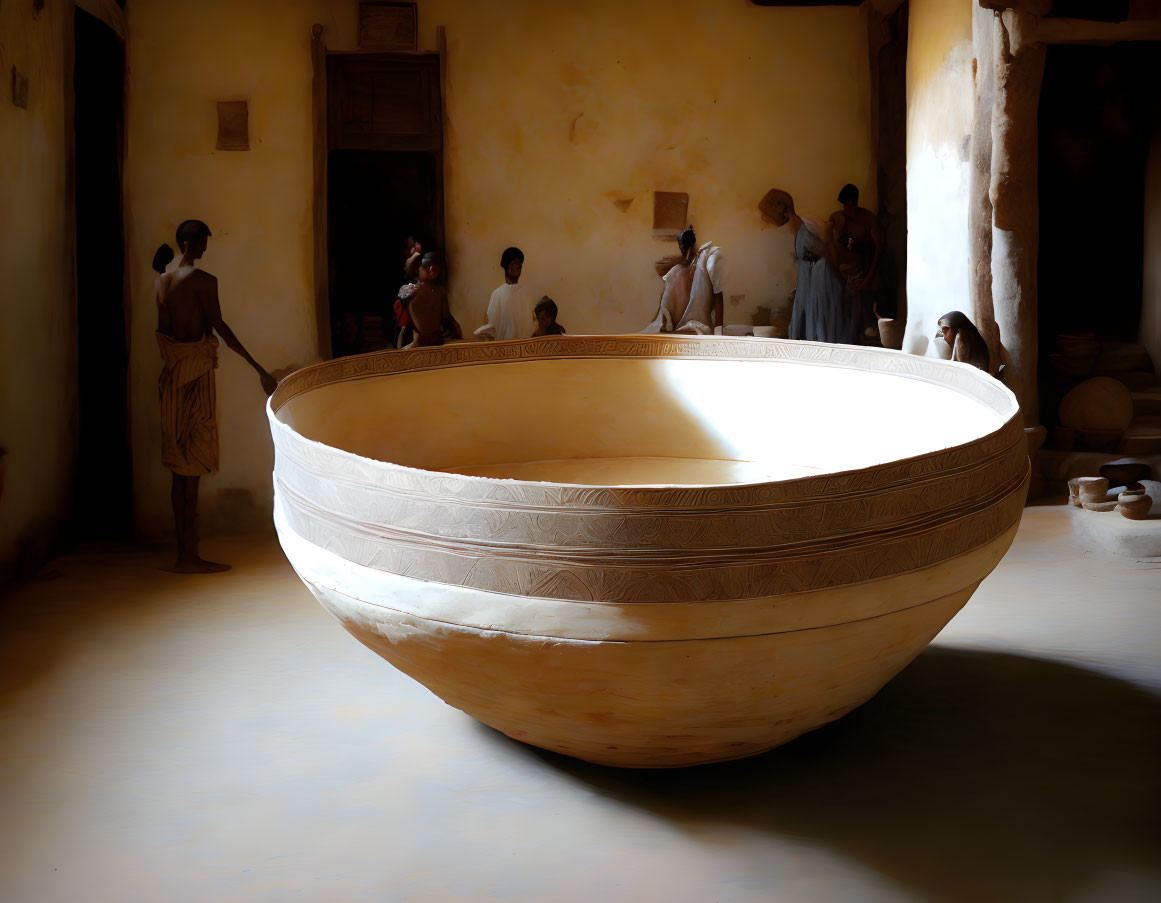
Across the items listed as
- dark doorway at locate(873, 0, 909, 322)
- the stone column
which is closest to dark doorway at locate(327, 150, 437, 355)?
dark doorway at locate(873, 0, 909, 322)

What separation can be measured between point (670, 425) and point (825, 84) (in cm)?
386

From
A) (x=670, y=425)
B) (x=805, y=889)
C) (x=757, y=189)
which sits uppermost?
(x=757, y=189)

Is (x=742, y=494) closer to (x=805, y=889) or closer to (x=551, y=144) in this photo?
(x=805, y=889)

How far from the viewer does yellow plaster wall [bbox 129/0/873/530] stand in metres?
7.31

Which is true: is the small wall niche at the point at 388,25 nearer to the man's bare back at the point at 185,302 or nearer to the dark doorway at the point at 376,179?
the dark doorway at the point at 376,179

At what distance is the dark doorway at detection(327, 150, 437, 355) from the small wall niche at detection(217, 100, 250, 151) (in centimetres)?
239

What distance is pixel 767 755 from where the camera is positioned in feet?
11.7

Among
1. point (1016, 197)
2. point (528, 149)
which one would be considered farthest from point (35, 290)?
point (1016, 197)

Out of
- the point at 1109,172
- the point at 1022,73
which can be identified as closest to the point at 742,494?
the point at 1022,73

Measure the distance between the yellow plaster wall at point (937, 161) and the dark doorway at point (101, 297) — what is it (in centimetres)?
489

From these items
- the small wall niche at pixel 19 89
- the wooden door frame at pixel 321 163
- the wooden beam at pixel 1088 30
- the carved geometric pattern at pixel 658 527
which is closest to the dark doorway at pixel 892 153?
the wooden beam at pixel 1088 30

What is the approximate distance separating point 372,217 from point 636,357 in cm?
580

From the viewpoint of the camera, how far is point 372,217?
33.9 ft

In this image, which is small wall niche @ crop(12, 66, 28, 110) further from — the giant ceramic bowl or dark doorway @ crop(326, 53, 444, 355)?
the giant ceramic bowl
